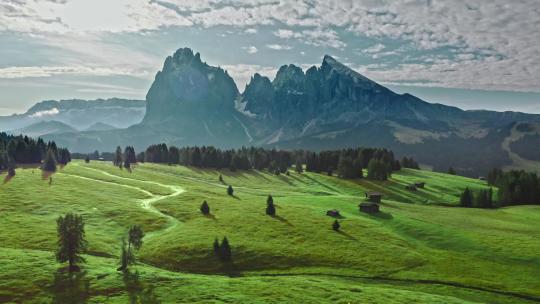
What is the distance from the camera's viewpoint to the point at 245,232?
93562mm

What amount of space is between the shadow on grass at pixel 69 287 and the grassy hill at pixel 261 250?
6.3 inches

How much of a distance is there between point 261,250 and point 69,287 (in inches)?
1404

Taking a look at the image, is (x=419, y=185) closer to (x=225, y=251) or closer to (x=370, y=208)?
(x=370, y=208)

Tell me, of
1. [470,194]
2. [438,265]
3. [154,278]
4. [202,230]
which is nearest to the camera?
[154,278]

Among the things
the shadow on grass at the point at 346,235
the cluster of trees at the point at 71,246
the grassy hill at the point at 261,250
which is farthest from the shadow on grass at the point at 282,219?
the cluster of trees at the point at 71,246

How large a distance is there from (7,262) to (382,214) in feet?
296

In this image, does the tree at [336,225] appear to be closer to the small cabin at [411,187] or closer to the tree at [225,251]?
the tree at [225,251]

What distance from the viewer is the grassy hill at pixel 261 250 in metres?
59.8

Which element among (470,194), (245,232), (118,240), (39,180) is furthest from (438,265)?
(39,180)

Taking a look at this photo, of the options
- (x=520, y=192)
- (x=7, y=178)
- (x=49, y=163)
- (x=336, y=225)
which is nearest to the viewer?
(x=336, y=225)

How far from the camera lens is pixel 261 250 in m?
82.1

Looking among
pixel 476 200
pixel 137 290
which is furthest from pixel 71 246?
pixel 476 200

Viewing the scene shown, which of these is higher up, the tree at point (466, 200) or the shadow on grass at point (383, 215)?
the tree at point (466, 200)

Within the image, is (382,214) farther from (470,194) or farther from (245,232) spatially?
(470,194)
